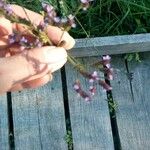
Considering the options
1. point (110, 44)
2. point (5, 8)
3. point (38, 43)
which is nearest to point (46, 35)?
point (38, 43)

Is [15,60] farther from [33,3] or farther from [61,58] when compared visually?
[33,3]

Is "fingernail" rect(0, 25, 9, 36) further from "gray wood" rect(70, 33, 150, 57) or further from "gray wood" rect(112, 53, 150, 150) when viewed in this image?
"gray wood" rect(112, 53, 150, 150)

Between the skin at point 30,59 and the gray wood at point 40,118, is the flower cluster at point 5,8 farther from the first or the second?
the gray wood at point 40,118

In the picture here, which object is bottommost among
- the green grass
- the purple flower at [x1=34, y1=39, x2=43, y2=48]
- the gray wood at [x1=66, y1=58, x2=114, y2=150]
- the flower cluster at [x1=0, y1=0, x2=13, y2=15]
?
the gray wood at [x1=66, y1=58, x2=114, y2=150]

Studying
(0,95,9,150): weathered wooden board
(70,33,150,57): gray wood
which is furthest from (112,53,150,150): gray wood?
(0,95,9,150): weathered wooden board

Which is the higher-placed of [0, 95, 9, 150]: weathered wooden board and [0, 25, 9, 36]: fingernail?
[0, 25, 9, 36]: fingernail
